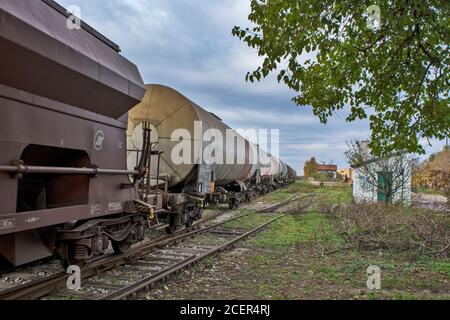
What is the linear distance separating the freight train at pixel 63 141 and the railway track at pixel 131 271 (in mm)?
401

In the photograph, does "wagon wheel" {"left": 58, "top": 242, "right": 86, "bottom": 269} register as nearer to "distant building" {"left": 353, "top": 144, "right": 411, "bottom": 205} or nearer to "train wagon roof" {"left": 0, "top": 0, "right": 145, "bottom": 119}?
"train wagon roof" {"left": 0, "top": 0, "right": 145, "bottom": 119}

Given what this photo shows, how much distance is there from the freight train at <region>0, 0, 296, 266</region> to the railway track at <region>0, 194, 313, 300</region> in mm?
401

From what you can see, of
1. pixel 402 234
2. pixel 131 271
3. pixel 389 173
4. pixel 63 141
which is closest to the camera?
pixel 63 141

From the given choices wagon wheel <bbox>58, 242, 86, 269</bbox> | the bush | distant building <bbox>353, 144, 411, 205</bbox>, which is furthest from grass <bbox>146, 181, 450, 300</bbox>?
distant building <bbox>353, 144, 411, 205</bbox>

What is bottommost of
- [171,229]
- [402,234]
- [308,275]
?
[308,275]

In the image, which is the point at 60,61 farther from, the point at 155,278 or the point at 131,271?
the point at 131,271

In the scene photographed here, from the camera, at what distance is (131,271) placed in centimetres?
711

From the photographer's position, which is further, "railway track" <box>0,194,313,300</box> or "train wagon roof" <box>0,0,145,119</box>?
"railway track" <box>0,194,313,300</box>

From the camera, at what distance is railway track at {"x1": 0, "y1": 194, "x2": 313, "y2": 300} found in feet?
18.0

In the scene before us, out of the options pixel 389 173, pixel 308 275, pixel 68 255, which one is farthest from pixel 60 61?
pixel 389 173

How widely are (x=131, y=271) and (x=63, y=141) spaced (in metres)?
2.89

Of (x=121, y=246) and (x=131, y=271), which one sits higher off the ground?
(x=121, y=246)

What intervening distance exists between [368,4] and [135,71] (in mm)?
4426

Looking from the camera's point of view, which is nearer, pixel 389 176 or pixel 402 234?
pixel 402 234
